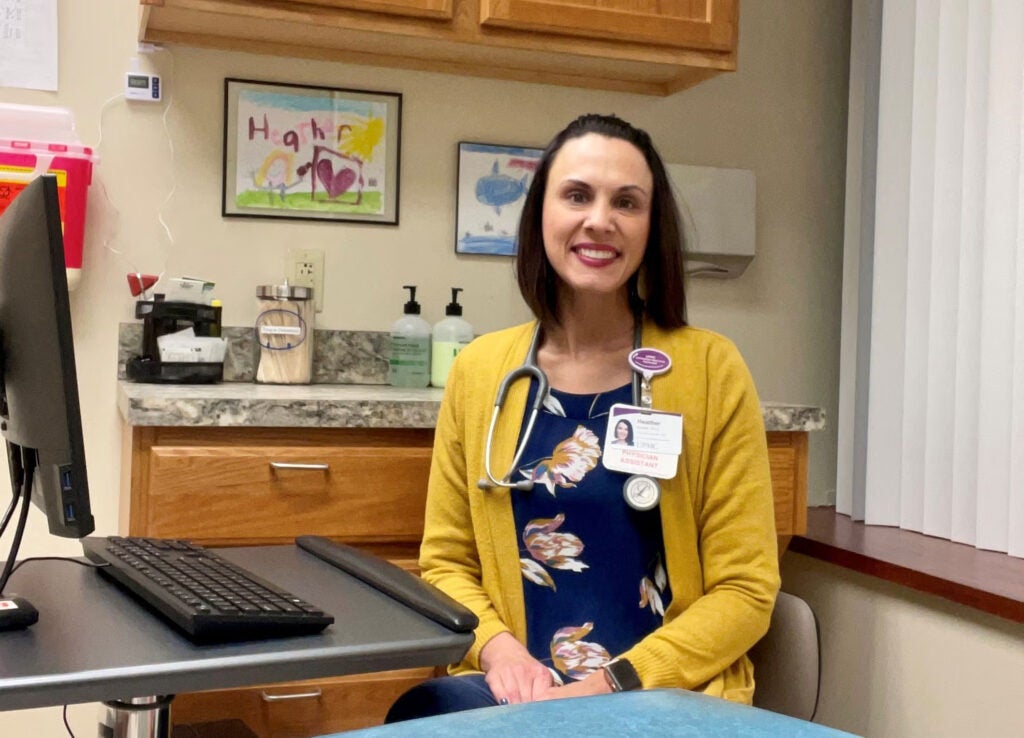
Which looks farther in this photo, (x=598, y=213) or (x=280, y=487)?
(x=280, y=487)

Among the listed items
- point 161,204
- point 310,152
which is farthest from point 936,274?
point 161,204

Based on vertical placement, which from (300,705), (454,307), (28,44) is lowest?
(300,705)

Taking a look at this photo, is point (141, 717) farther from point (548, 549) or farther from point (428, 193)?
point (428, 193)

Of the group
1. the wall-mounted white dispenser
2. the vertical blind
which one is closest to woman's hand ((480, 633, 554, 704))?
the vertical blind

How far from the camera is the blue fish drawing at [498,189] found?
249cm

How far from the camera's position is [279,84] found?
2344 millimetres

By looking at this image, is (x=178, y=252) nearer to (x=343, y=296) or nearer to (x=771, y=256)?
(x=343, y=296)

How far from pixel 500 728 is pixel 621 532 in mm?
1175

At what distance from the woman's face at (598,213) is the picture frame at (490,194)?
0.82 m

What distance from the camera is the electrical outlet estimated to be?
7.77 feet

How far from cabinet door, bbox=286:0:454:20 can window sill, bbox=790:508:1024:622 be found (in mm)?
1280

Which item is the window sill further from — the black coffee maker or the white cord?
the white cord

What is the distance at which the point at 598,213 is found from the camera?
1624 millimetres

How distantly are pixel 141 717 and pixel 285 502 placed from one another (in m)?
0.77
